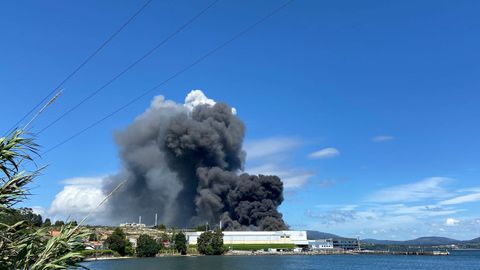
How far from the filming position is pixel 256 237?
176750 millimetres

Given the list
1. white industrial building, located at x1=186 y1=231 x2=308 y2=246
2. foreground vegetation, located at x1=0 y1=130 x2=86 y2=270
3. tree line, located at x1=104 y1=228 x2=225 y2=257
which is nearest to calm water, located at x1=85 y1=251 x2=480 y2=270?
tree line, located at x1=104 y1=228 x2=225 y2=257

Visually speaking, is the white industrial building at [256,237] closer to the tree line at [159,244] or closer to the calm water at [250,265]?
the tree line at [159,244]

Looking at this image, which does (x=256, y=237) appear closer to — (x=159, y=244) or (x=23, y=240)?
(x=159, y=244)

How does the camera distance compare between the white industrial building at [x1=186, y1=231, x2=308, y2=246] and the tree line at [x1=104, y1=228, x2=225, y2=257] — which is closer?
the tree line at [x1=104, y1=228, x2=225, y2=257]

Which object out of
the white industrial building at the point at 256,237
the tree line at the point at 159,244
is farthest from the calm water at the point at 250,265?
the white industrial building at the point at 256,237

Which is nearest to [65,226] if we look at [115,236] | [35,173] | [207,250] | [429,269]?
[35,173]

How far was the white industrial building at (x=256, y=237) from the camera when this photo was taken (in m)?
172

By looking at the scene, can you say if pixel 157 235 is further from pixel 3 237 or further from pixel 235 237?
pixel 3 237

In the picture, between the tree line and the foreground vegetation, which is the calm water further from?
the foreground vegetation

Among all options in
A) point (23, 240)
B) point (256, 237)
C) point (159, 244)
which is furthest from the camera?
point (256, 237)

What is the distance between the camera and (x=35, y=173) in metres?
7.35

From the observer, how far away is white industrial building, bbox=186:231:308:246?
172500mm

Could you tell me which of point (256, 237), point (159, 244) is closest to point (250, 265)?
point (159, 244)

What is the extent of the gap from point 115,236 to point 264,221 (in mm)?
67869
